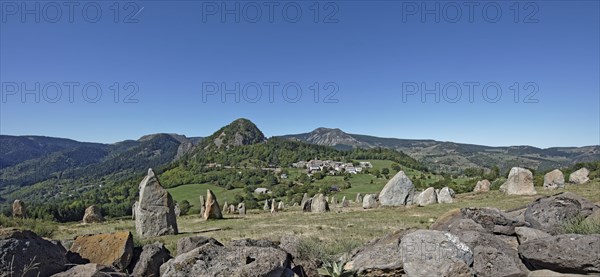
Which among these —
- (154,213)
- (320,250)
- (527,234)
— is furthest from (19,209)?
(527,234)

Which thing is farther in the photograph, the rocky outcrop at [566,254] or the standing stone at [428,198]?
the standing stone at [428,198]

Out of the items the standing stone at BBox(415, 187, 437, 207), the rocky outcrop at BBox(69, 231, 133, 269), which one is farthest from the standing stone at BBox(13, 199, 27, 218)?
the standing stone at BBox(415, 187, 437, 207)

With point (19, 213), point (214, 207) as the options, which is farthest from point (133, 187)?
point (214, 207)

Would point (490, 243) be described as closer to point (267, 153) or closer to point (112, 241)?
point (112, 241)

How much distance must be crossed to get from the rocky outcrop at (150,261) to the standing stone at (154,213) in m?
9.32

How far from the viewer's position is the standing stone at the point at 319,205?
31859mm

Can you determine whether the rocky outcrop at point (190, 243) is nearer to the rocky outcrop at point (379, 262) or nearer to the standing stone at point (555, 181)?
the rocky outcrop at point (379, 262)

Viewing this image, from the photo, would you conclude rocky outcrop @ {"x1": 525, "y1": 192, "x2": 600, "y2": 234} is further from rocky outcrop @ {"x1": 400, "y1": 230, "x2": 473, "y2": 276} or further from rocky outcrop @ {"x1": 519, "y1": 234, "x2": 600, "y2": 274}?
rocky outcrop @ {"x1": 400, "y1": 230, "x2": 473, "y2": 276}

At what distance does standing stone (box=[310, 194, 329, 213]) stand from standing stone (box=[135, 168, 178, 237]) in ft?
56.0

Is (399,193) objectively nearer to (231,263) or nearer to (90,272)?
(231,263)

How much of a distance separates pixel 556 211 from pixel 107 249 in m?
11.1

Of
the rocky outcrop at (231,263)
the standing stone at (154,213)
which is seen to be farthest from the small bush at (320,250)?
the standing stone at (154,213)

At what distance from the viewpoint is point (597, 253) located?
5.88 metres

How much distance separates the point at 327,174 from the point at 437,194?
89.3m
